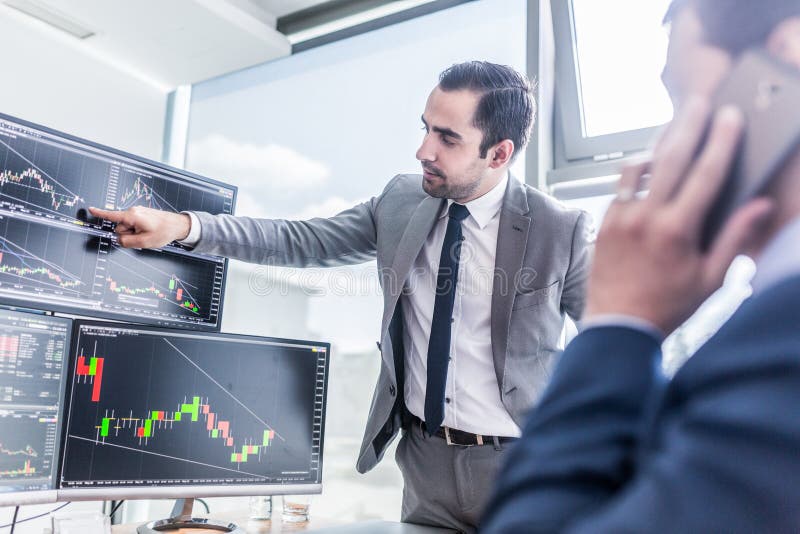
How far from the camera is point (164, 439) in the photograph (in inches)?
58.4

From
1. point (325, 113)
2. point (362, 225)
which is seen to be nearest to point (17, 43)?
point (325, 113)

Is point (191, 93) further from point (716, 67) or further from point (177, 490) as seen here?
point (716, 67)

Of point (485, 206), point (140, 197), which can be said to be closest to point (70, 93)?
point (140, 197)

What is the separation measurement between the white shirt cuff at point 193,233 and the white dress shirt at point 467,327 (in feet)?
1.71

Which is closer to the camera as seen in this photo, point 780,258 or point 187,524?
point 780,258

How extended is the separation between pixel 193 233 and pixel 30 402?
488 mm

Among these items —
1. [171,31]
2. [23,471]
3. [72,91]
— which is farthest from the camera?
→ [72,91]

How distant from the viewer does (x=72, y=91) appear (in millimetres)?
2908

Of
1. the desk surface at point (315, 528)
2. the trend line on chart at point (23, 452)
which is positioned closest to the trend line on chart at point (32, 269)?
the trend line on chart at point (23, 452)

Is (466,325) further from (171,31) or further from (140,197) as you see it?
(171,31)

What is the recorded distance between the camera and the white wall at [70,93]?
266cm

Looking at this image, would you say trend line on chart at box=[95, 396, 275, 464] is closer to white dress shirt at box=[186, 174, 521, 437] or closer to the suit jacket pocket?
white dress shirt at box=[186, 174, 521, 437]

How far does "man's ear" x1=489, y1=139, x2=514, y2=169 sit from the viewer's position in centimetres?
183

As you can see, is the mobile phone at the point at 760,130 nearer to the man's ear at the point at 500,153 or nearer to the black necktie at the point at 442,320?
the black necktie at the point at 442,320
